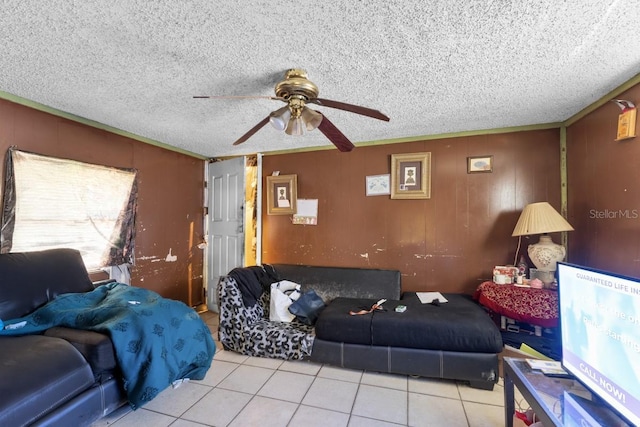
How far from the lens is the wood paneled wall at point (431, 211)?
2828mm

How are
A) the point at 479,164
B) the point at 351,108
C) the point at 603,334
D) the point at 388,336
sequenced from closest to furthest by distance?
the point at 603,334, the point at 351,108, the point at 388,336, the point at 479,164

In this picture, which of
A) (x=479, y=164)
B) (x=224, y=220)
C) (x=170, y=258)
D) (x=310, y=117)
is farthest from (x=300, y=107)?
(x=170, y=258)

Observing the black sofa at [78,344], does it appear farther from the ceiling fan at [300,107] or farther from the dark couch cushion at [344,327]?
the ceiling fan at [300,107]

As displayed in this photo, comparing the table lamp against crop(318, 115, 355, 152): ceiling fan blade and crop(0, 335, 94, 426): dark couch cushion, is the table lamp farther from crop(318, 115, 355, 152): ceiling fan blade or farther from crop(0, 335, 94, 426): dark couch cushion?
crop(0, 335, 94, 426): dark couch cushion

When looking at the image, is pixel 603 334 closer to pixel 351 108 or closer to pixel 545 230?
pixel 351 108

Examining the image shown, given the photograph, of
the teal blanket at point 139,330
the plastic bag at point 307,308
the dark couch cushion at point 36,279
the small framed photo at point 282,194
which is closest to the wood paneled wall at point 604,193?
the plastic bag at point 307,308

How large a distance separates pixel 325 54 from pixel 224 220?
9.00ft

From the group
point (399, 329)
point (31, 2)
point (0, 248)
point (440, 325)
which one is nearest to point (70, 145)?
point (0, 248)

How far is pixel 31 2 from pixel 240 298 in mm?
2265

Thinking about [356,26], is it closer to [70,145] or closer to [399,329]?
[399,329]

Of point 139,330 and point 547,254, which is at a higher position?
point 547,254

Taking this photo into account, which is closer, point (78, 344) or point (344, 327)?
point (78, 344)

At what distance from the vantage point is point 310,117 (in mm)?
1782

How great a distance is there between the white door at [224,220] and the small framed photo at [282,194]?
1.21 feet
